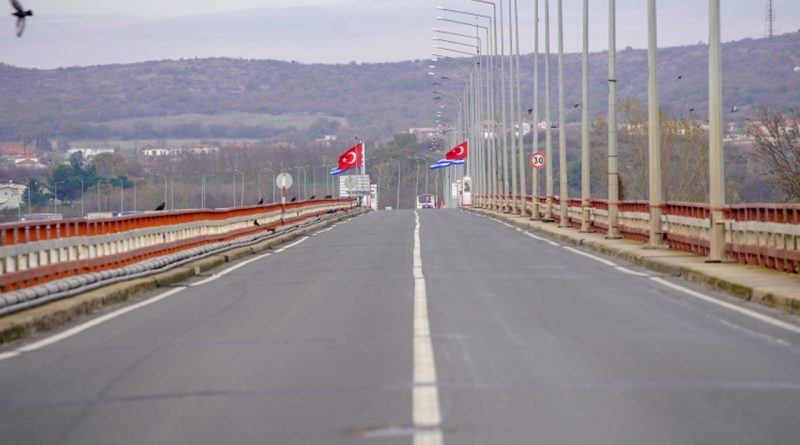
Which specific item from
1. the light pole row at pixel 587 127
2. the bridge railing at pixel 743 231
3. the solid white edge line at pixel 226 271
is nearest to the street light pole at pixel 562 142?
the light pole row at pixel 587 127

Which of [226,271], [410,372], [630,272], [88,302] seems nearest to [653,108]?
[630,272]

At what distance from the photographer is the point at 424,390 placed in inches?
397

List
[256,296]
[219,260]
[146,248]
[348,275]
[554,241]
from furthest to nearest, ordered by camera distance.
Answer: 1. [554,241]
2. [219,260]
3. [146,248]
4. [348,275]
5. [256,296]

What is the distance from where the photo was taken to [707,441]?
830cm

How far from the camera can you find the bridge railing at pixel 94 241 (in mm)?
17141

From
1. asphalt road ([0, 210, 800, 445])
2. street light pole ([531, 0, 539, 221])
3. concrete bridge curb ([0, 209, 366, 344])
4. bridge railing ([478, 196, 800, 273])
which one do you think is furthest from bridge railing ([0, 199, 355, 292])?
street light pole ([531, 0, 539, 221])

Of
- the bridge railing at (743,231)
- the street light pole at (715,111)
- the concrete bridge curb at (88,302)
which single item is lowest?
the concrete bridge curb at (88,302)

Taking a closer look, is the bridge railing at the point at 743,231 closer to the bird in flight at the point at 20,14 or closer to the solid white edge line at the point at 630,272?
the solid white edge line at the point at 630,272

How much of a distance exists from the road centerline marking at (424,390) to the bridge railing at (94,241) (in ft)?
17.7

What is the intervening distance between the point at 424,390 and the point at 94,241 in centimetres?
1229

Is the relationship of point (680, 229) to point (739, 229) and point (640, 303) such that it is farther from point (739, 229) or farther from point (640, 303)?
point (640, 303)

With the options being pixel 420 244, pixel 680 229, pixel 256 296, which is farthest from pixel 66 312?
pixel 420 244

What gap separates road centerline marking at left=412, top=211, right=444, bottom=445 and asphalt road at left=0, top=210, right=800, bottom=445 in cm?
3

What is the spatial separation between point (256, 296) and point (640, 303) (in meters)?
5.78
